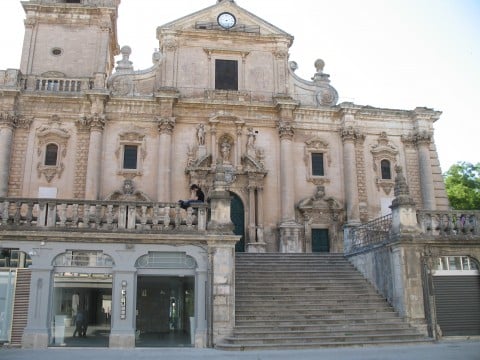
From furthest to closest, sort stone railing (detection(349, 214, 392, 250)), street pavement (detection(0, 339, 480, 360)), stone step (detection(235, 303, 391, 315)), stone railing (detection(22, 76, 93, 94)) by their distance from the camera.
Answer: stone railing (detection(22, 76, 93, 94)) → stone railing (detection(349, 214, 392, 250)) → stone step (detection(235, 303, 391, 315)) → street pavement (detection(0, 339, 480, 360))

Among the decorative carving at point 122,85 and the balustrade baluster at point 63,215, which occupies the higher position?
the decorative carving at point 122,85

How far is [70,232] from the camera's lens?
13.9 meters

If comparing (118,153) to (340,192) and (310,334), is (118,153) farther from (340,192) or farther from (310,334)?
(310,334)

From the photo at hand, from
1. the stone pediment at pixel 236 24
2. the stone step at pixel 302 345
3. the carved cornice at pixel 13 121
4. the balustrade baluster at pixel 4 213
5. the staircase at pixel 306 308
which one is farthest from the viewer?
the stone pediment at pixel 236 24

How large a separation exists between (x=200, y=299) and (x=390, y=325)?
5695 millimetres

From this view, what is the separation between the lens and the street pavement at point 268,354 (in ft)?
37.4

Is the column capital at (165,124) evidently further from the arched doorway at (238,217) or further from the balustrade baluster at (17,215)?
the balustrade baluster at (17,215)

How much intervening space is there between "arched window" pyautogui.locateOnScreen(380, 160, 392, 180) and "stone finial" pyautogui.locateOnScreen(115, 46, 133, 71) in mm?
14476

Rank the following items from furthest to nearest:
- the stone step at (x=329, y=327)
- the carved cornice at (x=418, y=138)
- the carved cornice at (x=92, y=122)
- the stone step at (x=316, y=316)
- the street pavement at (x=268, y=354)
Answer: the carved cornice at (x=418, y=138) → the carved cornice at (x=92, y=122) → the stone step at (x=316, y=316) → the stone step at (x=329, y=327) → the street pavement at (x=268, y=354)

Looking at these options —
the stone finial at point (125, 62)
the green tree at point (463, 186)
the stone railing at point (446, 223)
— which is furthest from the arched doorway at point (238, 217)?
the green tree at point (463, 186)

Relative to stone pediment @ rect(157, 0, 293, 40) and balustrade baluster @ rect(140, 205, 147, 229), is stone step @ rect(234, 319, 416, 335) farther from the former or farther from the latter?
stone pediment @ rect(157, 0, 293, 40)

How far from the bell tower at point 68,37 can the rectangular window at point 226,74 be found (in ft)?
19.7

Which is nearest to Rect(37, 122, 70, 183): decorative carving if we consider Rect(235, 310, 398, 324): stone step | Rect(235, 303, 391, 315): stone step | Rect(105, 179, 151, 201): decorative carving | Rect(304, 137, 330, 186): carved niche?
Rect(105, 179, 151, 201): decorative carving

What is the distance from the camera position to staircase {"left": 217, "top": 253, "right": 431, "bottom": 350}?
44.3ft
